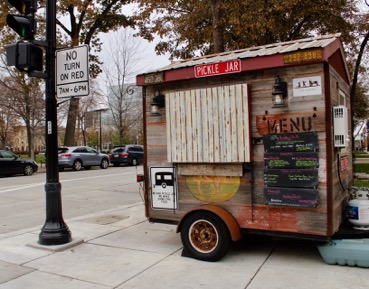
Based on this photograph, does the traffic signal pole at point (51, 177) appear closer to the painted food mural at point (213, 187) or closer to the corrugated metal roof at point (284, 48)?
the corrugated metal roof at point (284, 48)

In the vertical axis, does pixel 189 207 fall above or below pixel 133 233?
above

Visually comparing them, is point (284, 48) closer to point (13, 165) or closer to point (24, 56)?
point (24, 56)

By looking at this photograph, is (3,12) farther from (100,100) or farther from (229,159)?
(229,159)

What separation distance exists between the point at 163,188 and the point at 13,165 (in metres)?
16.0

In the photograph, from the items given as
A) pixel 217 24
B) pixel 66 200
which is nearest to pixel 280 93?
pixel 217 24

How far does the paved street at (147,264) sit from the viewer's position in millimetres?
4191

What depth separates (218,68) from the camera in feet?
16.1

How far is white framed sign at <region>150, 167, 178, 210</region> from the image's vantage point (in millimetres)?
5344

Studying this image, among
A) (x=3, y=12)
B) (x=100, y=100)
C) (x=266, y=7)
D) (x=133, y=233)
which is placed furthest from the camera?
(x=100, y=100)

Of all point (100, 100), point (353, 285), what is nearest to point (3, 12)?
point (100, 100)

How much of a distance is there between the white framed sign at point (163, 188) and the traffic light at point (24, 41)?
8.13 ft

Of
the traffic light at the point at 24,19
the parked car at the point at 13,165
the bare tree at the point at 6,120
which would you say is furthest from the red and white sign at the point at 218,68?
the bare tree at the point at 6,120

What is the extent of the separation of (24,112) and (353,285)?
25.9 meters

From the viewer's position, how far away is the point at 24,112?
25.9m
